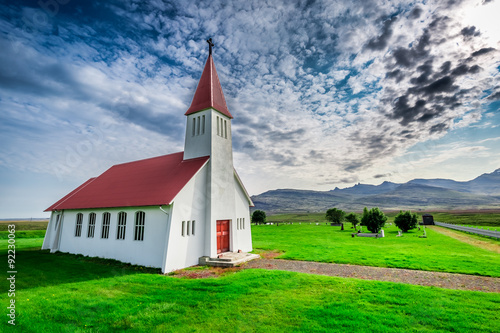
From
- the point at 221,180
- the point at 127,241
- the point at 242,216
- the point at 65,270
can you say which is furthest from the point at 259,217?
the point at 65,270

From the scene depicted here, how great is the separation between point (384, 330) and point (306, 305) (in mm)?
2573

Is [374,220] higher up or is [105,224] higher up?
[105,224]

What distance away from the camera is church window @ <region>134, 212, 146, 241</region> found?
54.7 ft

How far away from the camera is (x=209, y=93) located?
65.4 ft

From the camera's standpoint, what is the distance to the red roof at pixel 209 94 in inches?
773

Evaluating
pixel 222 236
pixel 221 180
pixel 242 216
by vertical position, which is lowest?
pixel 222 236

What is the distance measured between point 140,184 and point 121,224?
3.48 m

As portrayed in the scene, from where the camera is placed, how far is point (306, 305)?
27.6 feet

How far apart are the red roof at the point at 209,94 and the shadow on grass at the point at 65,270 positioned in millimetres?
12757

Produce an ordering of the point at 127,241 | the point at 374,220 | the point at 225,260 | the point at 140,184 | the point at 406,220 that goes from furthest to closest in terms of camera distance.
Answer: the point at 406,220 → the point at 374,220 → the point at 140,184 → the point at 127,241 → the point at 225,260

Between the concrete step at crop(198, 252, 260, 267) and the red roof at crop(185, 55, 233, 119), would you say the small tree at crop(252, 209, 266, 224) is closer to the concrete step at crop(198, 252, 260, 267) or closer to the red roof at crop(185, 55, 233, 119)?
the red roof at crop(185, 55, 233, 119)

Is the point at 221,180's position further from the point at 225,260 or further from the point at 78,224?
the point at 78,224

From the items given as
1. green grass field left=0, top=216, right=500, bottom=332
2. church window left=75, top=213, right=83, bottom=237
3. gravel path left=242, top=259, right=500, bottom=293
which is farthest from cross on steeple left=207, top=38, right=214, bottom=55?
green grass field left=0, top=216, right=500, bottom=332

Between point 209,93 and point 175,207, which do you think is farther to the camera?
point 209,93
